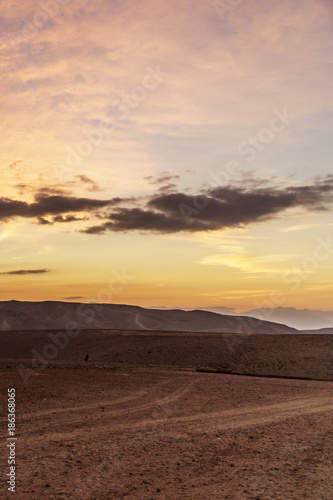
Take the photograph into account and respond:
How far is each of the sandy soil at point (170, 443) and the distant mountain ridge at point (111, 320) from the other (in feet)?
323

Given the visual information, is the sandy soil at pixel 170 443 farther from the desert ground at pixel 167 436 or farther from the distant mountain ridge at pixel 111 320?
the distant mountain ridge at pixel 111 320

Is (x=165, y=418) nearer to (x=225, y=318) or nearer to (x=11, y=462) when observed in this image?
(x=11, y=462)

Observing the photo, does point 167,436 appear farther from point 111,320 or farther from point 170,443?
point 111,320

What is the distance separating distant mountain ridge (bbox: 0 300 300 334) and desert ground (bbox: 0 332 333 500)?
9441 centimetres

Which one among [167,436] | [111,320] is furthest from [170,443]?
[111,320]

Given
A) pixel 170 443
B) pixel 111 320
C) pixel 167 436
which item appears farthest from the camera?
pixel 111 320

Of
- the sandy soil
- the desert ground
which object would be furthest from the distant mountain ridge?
the sandy soil

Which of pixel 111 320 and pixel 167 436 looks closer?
pixel 167 436

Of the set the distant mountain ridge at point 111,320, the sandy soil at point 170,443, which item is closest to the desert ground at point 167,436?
the sandy soil at point 170,443

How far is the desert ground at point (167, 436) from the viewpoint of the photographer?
951 cm

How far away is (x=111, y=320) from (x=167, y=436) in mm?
127388

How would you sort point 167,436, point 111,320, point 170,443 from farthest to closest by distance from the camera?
point 111,320, point 167,436, point 170,443

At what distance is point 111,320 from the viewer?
139 meters

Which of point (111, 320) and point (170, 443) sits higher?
point (111, 320)
